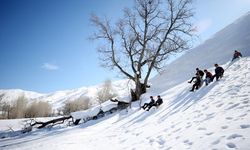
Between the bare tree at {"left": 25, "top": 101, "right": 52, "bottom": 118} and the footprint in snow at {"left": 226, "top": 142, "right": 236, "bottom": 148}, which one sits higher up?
the bare tree at {"left": 25, "top": 101, "right": 52, "bottom": 118}

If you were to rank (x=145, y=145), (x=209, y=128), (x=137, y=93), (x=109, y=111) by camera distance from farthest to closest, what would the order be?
(x=137, y=93), (x=109, y=111), (x=145, y=145), (x=209, y=128)

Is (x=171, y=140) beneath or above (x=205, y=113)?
beneath

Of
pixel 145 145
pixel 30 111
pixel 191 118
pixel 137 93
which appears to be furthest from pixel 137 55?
pixel 30 111

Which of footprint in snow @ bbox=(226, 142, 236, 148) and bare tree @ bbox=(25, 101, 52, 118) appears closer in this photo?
footprint in snow @ bbox=(226, 142, 236, 148)

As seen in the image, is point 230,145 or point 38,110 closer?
point 230,145

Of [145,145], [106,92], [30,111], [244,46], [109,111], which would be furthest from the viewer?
[30,111]

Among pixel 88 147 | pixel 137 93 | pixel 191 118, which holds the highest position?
pixel 137 93

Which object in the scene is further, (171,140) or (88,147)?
(88,147)

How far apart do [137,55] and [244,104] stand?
18810mm

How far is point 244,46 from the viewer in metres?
31.2

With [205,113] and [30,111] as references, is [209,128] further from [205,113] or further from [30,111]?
[30,111]

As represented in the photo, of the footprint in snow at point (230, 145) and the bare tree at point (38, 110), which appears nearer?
the footprint in snow at point (230, 145)

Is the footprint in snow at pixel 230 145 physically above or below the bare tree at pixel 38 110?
below

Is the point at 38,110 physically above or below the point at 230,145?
above
